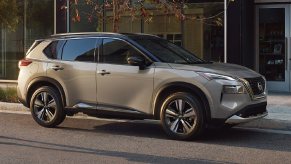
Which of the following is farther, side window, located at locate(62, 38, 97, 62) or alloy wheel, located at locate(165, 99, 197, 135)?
side window, located at locate(62, 38, 97, 62)

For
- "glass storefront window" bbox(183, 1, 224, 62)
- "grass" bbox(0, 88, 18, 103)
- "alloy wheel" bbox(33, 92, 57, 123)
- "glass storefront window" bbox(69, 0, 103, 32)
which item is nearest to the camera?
"alloy wheel" bbox(33, 92, 57, 123)

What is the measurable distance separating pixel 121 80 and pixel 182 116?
51.2 inches

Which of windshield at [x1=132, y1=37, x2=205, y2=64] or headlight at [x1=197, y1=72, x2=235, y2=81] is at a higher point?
windshield at [x1=132, y1=37, x2=205, y2=64]

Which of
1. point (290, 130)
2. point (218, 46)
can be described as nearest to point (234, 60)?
point (218, 46)

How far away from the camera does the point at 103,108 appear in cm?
990

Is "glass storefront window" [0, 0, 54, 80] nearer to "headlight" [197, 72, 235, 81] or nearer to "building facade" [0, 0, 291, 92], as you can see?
"building facade" [0, 0, 291, 92]

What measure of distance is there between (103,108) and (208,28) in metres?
7.69

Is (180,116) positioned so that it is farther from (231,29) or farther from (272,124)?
(231,29)

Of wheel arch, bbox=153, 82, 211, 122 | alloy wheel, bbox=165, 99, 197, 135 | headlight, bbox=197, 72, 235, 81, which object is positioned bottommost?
alloy wheel, bbox=165, 99, 197, 135

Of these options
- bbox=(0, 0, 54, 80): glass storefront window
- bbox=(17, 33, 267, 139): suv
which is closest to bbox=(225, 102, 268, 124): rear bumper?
bbox=(17, 33, 267, 139): suv

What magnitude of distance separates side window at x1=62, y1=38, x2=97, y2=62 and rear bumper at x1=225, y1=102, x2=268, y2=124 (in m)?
2.84

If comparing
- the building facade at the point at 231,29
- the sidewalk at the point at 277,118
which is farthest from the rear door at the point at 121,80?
the building facade at the point at 231,29

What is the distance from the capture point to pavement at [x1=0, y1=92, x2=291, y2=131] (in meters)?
10.6

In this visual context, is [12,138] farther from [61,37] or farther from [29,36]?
[29,36]
